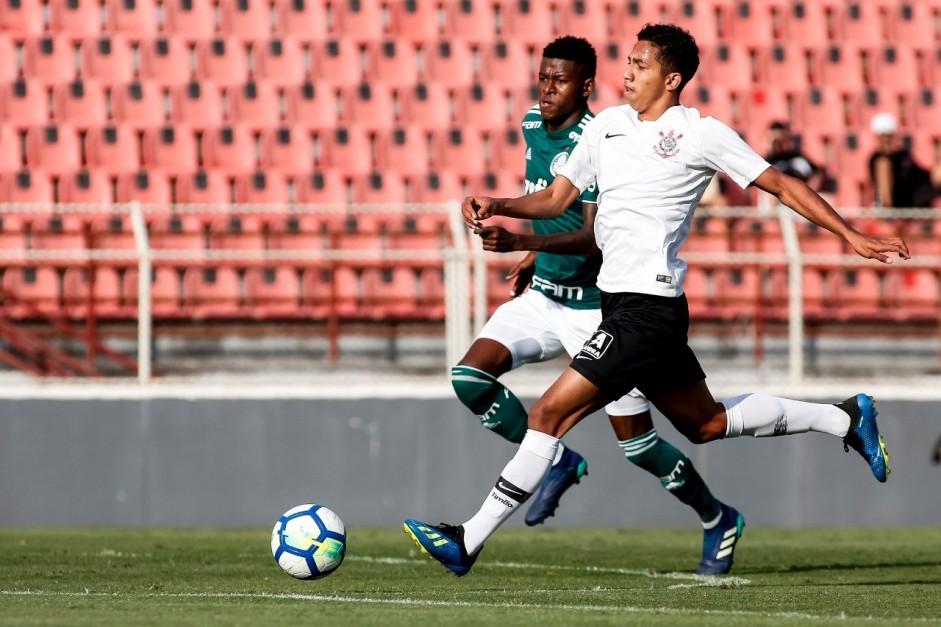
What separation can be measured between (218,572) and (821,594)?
110 inches

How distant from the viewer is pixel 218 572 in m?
7.31

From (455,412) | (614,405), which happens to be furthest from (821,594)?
(455,412)

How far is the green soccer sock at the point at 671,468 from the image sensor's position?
7215 mm

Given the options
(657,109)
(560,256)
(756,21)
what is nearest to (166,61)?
(756,21)

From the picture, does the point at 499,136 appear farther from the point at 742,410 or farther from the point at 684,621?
the point at 684,621

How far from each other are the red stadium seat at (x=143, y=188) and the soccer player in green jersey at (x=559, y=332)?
6.45 m

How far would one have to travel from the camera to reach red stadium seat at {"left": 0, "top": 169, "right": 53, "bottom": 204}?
1312 centimetres

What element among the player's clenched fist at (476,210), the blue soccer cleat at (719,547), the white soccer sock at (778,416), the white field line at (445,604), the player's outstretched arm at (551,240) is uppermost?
the player's clenched fist at (476,210)

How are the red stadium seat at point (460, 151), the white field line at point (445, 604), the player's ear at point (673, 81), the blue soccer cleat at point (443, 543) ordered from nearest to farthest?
the white field line at point (445, 604) < the blue soccer cleat at point (443, 543) < the player's ear at point (673, 81) < the red stadium seat at point (460, 151)

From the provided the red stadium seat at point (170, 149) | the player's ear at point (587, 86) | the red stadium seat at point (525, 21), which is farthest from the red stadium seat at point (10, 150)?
the player's ear at point (587, 86)

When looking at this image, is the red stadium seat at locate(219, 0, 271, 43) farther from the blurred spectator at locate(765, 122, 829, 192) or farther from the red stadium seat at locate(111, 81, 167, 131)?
the blurred spectator at locate(765, 122, 829, 192)

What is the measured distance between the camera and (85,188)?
13273 mm

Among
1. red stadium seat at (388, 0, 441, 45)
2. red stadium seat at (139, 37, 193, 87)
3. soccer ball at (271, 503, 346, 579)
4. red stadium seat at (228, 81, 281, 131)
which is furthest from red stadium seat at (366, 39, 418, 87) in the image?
soccer ball at (271, 503, 346, 579)

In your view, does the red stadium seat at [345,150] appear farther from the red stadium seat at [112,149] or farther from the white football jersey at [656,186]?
the white football jersey at [656,186]
